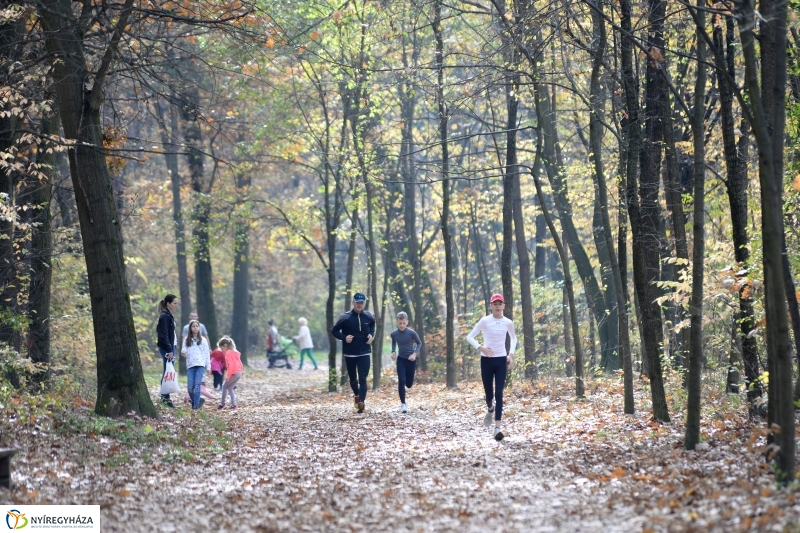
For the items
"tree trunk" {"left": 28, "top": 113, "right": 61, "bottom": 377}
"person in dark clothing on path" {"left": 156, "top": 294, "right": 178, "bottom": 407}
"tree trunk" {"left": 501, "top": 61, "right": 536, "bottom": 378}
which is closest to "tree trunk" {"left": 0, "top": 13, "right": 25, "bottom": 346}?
"tree trunk" {"left": 28, "top": 113, "right": 61, "bottom": 377}


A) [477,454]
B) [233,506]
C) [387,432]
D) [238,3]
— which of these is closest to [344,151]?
[238,3]

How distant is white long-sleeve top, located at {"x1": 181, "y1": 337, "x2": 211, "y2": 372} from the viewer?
17.4m

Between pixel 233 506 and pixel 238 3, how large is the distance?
28.9 ft

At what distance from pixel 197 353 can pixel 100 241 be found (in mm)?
5075

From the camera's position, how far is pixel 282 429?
14805 mm

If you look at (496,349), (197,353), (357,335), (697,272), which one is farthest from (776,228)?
(197,353)

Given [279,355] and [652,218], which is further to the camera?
[279,355]

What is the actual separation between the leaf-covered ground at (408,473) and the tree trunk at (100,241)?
57 cm

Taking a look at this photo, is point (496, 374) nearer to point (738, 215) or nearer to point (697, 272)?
point (738, 215)

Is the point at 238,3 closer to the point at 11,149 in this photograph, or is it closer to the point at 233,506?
the point at 11,149

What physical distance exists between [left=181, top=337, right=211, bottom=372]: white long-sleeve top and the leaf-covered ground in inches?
104

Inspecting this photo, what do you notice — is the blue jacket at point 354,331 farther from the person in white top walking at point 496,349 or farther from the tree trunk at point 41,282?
the tree trunk at point 41,282

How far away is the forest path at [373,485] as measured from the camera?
23.5 feet

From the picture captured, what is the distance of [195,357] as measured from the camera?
17422 mm
